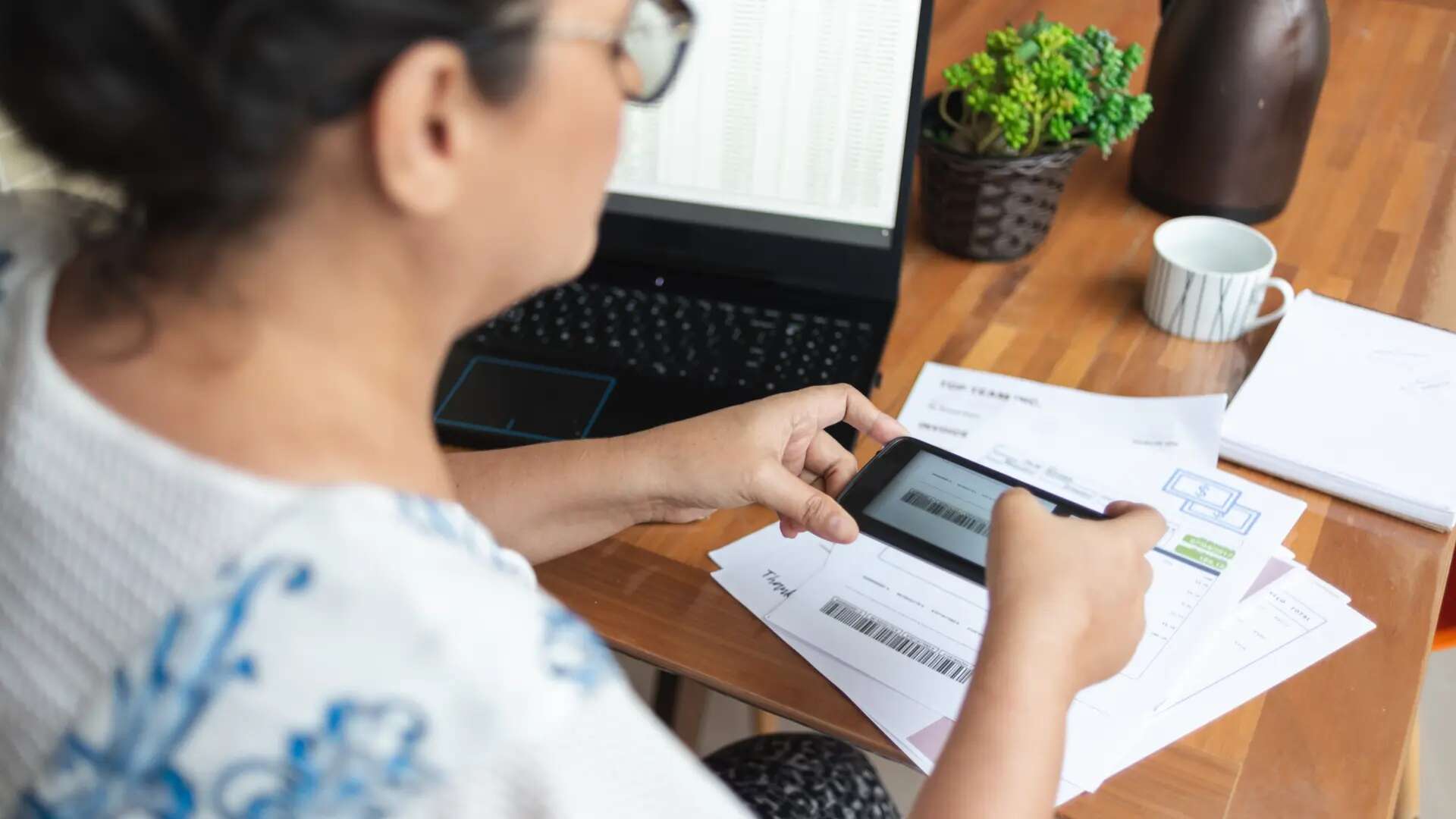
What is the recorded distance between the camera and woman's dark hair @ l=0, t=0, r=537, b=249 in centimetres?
37

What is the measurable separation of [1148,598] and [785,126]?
0.46 metres

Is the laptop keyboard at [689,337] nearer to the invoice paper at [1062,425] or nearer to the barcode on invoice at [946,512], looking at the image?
the invoice paper at [1062,425]

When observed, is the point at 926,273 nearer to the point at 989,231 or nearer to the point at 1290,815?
the point at 989,231

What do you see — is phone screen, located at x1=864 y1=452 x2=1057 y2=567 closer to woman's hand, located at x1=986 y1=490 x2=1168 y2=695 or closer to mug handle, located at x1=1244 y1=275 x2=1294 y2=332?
woman's hand, located at x1=986 y1=490 x2=1168 y2=695

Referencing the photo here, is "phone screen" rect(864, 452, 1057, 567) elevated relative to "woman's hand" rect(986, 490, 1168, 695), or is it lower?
lower

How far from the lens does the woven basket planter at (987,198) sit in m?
1.06

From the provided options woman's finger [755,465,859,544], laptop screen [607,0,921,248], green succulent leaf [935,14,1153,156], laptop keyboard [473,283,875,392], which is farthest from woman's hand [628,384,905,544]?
green succulent leaf [935,14,1153,156]

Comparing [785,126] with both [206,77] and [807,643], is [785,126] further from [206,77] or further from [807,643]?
[206,77]

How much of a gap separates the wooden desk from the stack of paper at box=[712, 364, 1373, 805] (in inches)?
0.6

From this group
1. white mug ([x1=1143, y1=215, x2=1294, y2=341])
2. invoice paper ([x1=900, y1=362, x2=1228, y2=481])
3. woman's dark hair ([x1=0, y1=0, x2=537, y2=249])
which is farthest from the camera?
white mug ([x1=1143, y1=215, x2=1294, y2=341])

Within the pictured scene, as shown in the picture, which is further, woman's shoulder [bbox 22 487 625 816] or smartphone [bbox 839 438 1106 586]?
smartphone [bbox 839 438 1106 586]

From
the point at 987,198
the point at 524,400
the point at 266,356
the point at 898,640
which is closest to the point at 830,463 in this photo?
the point at 898,640

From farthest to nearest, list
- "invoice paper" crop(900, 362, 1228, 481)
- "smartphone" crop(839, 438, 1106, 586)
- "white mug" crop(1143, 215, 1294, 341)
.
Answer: "white mug" crop(1143, 215, 1294, 341), "invoice paper" crop(900, 362, 1228, 481), "smartphone" crop(839, 438, 1106, 586)

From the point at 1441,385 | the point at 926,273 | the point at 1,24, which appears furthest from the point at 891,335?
the point at 1,24
